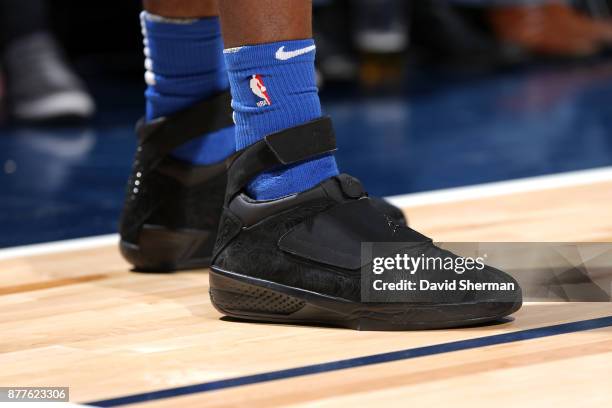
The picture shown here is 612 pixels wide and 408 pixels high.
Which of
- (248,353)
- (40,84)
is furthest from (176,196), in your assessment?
(40,84)

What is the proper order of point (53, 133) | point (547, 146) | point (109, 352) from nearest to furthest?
point (109, 352)
point (547, 146)
point (53, 133)

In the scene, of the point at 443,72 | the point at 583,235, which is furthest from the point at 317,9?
the point at 583,235

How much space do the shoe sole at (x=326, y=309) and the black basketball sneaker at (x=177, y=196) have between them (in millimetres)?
239

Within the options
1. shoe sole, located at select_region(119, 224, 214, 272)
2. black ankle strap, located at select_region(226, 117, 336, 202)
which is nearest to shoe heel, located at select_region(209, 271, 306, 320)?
black ankle strap, located at select_region(226, 117, 336, 202)

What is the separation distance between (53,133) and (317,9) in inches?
57.9

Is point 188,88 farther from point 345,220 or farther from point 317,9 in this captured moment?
point 317,9

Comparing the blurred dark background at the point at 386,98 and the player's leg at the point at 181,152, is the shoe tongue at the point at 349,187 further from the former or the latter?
the blurred dark background at the point at 386,98

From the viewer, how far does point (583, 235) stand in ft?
5.47

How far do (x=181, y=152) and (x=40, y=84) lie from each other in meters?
1.55

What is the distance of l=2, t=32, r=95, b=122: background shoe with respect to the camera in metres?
2.99

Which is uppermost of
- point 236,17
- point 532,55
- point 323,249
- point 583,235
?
point 236,17

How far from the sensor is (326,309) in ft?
4.15

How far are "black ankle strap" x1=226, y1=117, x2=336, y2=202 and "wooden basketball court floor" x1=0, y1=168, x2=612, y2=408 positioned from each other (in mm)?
166

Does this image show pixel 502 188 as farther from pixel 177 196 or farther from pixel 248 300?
pixel 248 300
